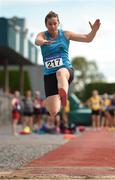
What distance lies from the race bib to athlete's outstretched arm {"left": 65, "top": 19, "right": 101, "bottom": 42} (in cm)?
42

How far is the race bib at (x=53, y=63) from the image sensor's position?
353 inches

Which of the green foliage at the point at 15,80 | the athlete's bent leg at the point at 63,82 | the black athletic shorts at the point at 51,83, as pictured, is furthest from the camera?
the green foliage at the point at 15,80

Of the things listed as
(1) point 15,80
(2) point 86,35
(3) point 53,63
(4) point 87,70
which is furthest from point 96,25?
(4) point 87,70

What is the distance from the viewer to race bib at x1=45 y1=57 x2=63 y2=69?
8.97 meters

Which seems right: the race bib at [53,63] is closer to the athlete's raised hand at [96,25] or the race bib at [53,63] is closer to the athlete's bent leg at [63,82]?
the athlete's bent leg at [63,82]

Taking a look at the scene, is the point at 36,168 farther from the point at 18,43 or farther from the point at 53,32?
the point at 18,43

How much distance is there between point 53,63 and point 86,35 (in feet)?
2.18

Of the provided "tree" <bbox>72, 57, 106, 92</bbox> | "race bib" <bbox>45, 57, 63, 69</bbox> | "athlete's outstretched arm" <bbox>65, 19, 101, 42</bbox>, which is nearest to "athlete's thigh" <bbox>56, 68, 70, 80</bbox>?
"race bib" <bbox>45, 57, 63, 69</bbox>

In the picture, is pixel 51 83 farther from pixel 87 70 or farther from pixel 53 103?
pixel 87 70

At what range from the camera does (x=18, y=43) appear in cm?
3831

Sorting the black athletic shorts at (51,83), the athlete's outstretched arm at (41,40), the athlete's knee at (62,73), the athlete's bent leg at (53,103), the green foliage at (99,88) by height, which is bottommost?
the green foliage at (99,88)

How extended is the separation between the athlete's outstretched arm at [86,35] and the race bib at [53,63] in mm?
421

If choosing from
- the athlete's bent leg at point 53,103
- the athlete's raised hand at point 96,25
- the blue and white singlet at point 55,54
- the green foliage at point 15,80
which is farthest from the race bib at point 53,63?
the green foliage at point 15,80

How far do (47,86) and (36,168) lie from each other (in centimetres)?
129
